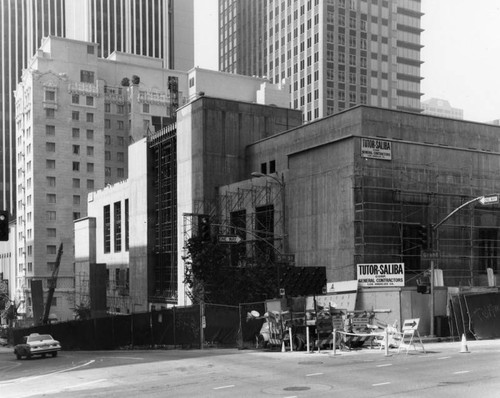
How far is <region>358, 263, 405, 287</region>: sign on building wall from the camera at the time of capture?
112 feet

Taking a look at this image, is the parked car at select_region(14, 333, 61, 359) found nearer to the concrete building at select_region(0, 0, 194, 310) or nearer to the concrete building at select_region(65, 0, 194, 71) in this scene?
the concrete building at select_region(0, 0, 194, 310)

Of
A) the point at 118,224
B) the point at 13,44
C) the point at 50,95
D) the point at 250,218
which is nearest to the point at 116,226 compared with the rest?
the point at 118,224

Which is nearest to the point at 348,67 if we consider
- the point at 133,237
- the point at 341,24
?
the point at 341,24

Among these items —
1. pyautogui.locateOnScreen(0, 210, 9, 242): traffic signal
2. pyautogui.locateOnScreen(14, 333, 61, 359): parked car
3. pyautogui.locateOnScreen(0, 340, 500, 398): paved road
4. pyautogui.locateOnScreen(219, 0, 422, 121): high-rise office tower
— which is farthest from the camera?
pyautogui.locateOnScreen(219, 0, 422, 121): high-rise office tower

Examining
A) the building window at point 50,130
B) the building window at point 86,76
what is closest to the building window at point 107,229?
the building window at point 50,130

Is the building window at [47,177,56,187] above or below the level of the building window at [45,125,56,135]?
below

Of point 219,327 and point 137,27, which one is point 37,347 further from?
point 137,27

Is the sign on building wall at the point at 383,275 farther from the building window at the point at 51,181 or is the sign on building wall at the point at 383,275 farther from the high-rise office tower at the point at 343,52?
the high-rise office tower at the point at 343,52

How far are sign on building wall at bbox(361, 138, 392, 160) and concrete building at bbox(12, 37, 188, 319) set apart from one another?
75.9 m

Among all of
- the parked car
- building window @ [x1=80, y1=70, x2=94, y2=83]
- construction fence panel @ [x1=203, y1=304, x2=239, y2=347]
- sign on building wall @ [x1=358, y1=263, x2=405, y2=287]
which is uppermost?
building window @ [x1=80, y1=70, x2=94, y2=83]

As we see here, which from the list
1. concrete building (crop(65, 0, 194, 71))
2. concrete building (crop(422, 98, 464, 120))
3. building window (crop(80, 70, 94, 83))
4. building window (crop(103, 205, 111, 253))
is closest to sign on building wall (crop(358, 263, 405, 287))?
building window (crop(103, 205, 111, 253))

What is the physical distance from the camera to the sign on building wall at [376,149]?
42750mm

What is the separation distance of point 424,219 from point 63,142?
278 ft

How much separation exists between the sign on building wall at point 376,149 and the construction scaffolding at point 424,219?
545 millimetres
